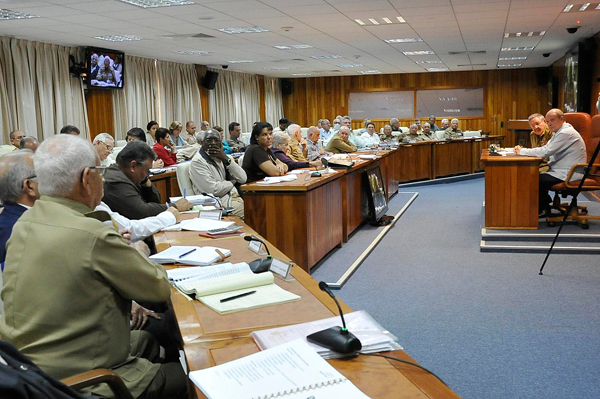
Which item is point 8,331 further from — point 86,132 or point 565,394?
point 86,132

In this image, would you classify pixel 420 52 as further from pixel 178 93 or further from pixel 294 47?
pixel 178 93

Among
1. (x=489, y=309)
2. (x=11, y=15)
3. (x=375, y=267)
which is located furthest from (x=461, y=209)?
(x=11, y=15)

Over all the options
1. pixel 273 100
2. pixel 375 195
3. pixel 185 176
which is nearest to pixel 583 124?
pixel 375 195

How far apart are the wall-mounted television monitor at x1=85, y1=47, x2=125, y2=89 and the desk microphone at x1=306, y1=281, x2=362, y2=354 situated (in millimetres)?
10433

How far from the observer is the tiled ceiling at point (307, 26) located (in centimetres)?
755

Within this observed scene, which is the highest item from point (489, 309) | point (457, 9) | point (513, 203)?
point (457, 9)

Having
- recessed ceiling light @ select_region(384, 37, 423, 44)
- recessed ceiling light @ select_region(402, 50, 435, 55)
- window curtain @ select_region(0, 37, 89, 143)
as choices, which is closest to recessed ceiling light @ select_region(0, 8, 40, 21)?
window curtain @ select_region(0, 37, 89, 143)

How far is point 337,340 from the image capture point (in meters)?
1.57

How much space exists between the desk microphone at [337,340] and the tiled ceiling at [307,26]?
6199 mm

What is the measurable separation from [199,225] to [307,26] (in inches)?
254

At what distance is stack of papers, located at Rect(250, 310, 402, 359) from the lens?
1.61 m

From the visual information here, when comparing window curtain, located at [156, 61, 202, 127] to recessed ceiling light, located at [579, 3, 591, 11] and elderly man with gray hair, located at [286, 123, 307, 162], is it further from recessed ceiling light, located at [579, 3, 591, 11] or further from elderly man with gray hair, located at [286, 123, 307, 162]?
recessed ceiling light, located at [579, 3, 591, 11]

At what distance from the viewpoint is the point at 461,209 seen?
342 inches

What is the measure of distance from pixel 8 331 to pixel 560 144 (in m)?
6.07
